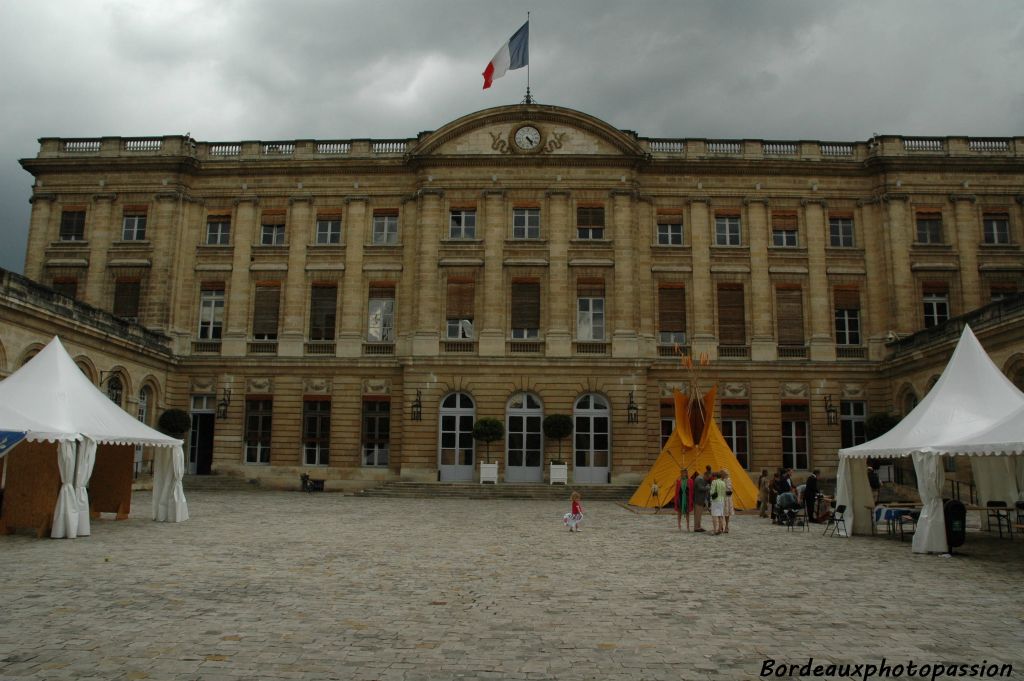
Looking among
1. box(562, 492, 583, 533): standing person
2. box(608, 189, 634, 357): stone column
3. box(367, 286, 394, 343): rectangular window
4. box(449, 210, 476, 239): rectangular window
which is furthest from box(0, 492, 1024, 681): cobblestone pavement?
box(449, 210, 476, 239): rectangular window

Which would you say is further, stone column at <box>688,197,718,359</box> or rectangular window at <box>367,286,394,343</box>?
rectangular window at <box>367,286,394,343</box>

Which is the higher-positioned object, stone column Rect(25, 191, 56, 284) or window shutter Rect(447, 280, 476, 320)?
stone column Rect(25, 191, 56, 284)

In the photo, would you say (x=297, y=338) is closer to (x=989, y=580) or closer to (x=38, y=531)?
(x=38, y=531)

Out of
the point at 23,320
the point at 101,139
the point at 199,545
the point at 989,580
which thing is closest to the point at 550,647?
the point at 989,580

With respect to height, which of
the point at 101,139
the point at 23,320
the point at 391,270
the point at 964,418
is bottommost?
the point at 964,418

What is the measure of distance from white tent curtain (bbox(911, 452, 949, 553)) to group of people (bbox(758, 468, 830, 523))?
4.09m

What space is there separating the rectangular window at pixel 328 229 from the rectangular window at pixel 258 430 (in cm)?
667

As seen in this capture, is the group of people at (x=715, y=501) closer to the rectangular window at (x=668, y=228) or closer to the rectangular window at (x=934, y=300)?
the rectangular window at (x=668, y=228)

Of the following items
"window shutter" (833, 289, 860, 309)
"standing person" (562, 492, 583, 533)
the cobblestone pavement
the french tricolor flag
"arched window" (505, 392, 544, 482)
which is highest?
the french tricolor flag

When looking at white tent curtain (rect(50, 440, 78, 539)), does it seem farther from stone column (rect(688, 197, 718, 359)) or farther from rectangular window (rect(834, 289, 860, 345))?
rectangular window (rect(834, 289, 860, 345))

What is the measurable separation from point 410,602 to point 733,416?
75.9 ft

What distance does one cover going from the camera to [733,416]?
2980 cm

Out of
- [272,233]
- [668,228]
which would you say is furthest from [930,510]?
[272,233]

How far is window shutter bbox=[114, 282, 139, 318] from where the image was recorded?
3095cm
